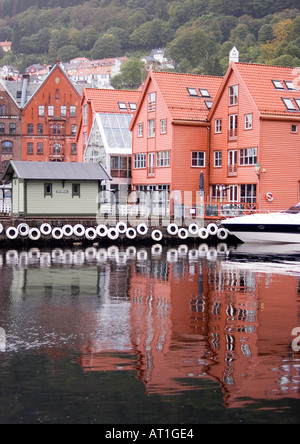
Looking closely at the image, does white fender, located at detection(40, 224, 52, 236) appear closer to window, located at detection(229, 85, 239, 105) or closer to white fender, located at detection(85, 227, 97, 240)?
white fender, located at detection(85, 227, 97, 240)

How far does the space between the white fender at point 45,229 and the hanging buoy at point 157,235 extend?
22.4 feet

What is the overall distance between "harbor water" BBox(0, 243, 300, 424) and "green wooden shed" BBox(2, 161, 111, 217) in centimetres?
1610

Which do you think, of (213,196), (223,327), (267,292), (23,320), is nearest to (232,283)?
(267,292)

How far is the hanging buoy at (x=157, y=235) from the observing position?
153 ft

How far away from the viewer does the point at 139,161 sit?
62031mm

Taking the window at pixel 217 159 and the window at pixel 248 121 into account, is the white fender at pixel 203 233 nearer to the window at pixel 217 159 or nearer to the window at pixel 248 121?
the window at pixel 248 121

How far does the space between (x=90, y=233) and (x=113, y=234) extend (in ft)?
4.93

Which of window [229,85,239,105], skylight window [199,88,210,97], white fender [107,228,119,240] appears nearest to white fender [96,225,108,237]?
white fender [107,228,119,240]

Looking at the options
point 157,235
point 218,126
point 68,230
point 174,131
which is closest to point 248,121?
point 218,126

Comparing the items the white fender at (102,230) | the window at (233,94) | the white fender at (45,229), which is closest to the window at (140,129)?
the window at (233,94)

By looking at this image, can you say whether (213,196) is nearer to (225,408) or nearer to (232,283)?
(232,283)

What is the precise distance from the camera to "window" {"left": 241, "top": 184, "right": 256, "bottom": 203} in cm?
5112

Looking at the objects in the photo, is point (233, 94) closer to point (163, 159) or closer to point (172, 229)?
point (163, 159)
